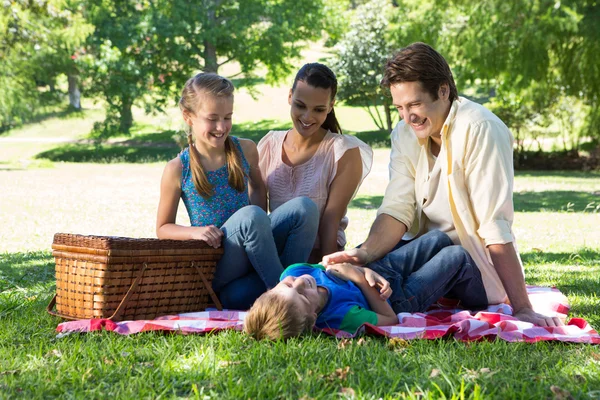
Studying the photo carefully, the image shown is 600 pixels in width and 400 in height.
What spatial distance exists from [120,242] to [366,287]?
120 centimetres

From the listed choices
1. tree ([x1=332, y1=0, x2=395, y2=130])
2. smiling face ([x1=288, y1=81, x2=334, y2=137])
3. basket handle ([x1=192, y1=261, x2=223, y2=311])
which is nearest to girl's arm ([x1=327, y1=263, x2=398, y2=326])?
basket handle ([x1=192, y1=261, x2=223, y2=311])

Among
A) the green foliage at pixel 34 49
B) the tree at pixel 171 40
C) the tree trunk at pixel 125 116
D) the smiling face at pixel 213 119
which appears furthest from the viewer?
the tree trunk at pixel 125 116

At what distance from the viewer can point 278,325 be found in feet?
11.1

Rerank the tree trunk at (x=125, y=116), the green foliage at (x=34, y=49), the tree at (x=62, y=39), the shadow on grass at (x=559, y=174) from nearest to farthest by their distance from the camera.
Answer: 1. the shadow on grass at (x=559, y=174)
2. the green foliage at (x=34, y=49)
3. the tree at (x=62, y=39)
4. the tree trunk at (x=125, y=116)

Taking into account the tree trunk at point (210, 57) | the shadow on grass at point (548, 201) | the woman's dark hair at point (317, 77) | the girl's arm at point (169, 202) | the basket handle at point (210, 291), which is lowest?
the shadow on grass at point (548, 201)

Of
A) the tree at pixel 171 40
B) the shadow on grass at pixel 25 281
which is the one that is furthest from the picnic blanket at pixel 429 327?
the tree at pixel 171 40

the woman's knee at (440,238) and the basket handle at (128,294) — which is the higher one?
the woman's knee at (440,238)

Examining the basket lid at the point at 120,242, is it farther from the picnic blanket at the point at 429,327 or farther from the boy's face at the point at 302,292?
the boy's face at the point at 302,292

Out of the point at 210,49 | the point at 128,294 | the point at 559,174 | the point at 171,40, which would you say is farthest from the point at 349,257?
the point at 210,49

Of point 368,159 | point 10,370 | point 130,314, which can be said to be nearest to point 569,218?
point 368,159

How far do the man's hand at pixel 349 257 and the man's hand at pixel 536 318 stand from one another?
0.82 metres

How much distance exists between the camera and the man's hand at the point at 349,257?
3.95 metres

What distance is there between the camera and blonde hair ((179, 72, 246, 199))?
436 cm

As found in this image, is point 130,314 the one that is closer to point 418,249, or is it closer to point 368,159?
point 418,249
